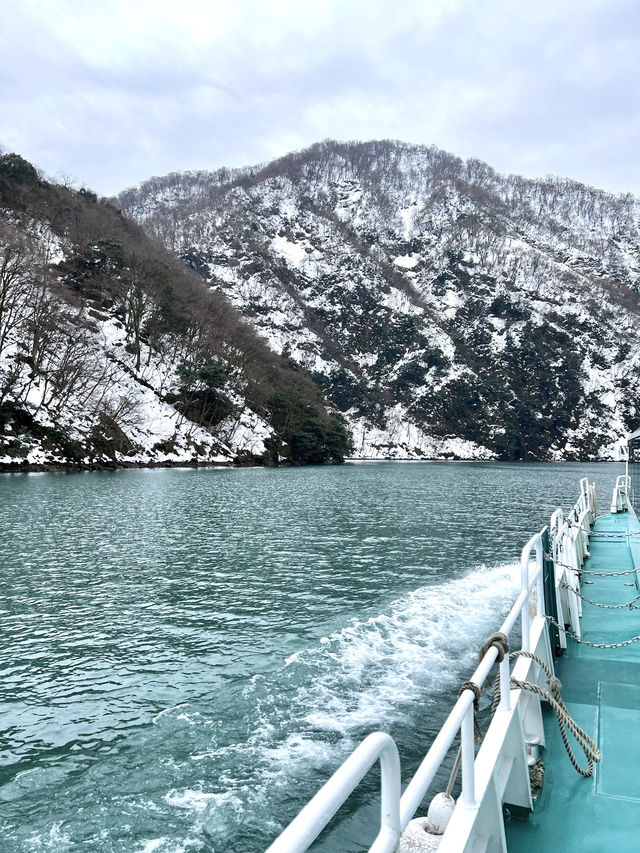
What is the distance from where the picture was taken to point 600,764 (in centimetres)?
498

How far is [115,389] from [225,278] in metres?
93.0

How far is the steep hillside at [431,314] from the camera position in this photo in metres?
122

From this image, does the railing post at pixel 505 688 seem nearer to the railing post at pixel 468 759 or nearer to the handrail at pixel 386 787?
the handrail at pixel 386 787

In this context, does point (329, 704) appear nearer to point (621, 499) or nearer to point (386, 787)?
point (386, 787)

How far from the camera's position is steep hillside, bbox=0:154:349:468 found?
50.5 meters

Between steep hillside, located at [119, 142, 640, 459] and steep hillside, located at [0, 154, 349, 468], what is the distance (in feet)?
134

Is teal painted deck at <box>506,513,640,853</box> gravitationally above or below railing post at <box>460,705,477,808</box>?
below

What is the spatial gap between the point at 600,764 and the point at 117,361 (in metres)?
66.9

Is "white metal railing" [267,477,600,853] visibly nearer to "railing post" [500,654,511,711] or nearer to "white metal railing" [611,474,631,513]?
"railing post" [500,654,511,711]

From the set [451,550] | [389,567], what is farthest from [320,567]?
[451,550]

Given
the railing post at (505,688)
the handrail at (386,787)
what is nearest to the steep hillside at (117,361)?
the railing post at (505,688)

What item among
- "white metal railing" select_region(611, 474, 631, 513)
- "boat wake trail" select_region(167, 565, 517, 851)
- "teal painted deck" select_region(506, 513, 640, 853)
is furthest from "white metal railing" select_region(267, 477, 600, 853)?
"white metal railing" select_region(611, 474, 631, 513)

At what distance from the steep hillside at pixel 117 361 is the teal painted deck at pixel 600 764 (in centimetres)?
4448

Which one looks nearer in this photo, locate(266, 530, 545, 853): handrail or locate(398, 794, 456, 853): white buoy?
locate(266, 530, 545, 853): handrail
